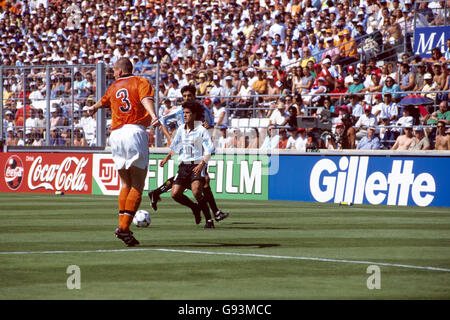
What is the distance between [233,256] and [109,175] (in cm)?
1533

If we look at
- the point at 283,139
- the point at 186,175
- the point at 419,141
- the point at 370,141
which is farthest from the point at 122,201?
the point at 283,139

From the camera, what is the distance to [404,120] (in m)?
22.2

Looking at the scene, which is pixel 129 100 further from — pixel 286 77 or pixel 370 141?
pixel 286 77

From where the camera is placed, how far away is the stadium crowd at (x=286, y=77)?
22844 mm

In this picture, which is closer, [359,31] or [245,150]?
[245,150]

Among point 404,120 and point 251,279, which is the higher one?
point 404,120

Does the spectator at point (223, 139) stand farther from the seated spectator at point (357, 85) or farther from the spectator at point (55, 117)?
the spectator at point (55, 117)

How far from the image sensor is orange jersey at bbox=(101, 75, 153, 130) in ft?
37.2

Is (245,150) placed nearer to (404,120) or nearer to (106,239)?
(404,120)

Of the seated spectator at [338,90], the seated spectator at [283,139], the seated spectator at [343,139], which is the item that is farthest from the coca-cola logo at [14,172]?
the seated spectator at [343,139]

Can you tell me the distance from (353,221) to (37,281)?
8.39 m

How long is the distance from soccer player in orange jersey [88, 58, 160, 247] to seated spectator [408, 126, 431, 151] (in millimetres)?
11170

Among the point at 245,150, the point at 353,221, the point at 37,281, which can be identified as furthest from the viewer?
the point at 245,150

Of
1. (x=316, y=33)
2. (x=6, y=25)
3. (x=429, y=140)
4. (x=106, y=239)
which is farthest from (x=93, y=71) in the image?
(x=6, y=25)
